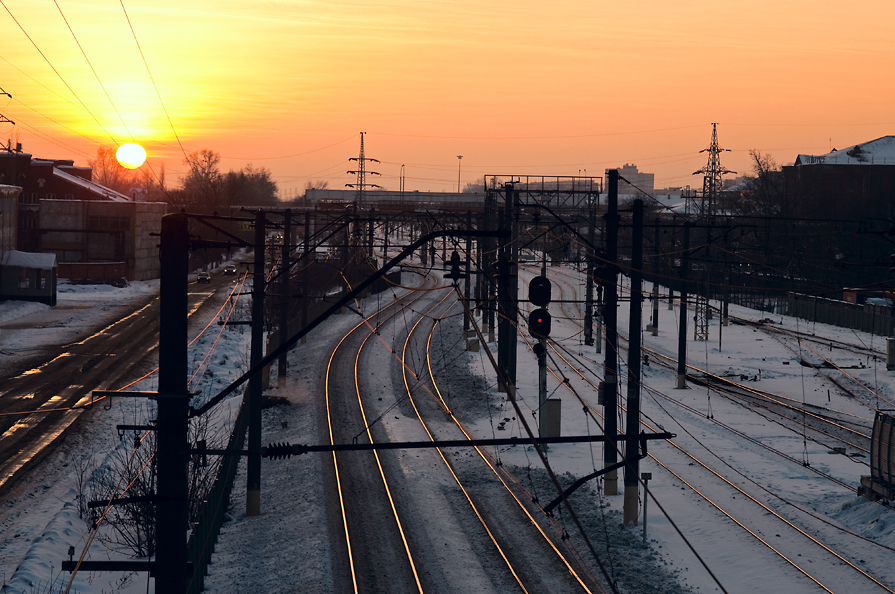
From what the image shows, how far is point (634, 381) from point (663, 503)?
3222 millimetres

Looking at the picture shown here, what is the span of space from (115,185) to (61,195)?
345 feet

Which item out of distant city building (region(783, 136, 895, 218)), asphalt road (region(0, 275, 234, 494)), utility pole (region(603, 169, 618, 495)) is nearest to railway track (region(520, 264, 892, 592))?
utility pole (region(603, 169, 618, 495))

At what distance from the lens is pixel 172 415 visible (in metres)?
6.86

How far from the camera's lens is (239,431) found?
1911 centimetres

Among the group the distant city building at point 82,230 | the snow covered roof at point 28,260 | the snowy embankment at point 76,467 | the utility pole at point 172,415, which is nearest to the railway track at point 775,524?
the utility pole at point 172,415

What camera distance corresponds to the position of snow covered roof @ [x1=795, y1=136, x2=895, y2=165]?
7744 centimetres

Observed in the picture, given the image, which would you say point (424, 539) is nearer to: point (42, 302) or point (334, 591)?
point (334, 591)

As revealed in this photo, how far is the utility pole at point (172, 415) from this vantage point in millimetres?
6879

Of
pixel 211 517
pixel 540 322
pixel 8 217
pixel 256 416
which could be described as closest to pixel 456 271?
pixel 540 322

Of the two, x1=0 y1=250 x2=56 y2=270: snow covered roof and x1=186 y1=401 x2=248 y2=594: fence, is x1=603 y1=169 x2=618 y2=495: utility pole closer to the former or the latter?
x1=186 y1=401 x2=248 y2=594: fence

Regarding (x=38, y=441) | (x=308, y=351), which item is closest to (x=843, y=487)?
(x=38, y=441)

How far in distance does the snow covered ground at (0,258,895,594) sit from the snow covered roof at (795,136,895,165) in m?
55.2

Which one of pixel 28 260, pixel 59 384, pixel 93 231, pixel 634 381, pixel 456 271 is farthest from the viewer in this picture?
pixel 93 231

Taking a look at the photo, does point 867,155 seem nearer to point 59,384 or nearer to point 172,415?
point 59,384
